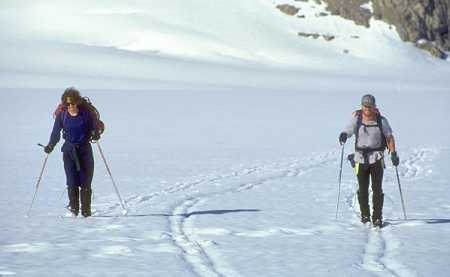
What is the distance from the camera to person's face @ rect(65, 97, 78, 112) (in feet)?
31.5

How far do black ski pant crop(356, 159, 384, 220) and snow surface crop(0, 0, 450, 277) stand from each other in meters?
0.28

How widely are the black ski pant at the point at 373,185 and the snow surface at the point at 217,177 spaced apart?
0.28 metres

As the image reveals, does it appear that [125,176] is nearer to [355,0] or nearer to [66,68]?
[66,68]

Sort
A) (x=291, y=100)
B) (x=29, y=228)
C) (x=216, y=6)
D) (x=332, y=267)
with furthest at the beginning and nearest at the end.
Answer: (x=216, y=6) < (x=291, y=100) < (x=29, y=228) < (x=332, y=267)

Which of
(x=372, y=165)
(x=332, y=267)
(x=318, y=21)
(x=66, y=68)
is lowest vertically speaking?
(x=332, y=267)

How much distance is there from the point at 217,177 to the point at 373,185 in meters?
5.44

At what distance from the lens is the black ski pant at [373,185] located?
31.3 ft

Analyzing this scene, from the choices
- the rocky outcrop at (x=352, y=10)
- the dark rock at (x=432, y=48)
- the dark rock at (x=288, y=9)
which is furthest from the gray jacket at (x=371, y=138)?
the dark rock at (x=288, y=9)

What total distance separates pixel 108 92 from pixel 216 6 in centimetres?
5497

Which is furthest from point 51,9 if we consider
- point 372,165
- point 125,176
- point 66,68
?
point 372,165

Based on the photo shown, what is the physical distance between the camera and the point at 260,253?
7957mm

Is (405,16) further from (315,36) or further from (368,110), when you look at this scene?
(368,110)

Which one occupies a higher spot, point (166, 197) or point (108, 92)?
point (108, 92)

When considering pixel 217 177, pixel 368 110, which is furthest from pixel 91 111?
pixel 217 177
